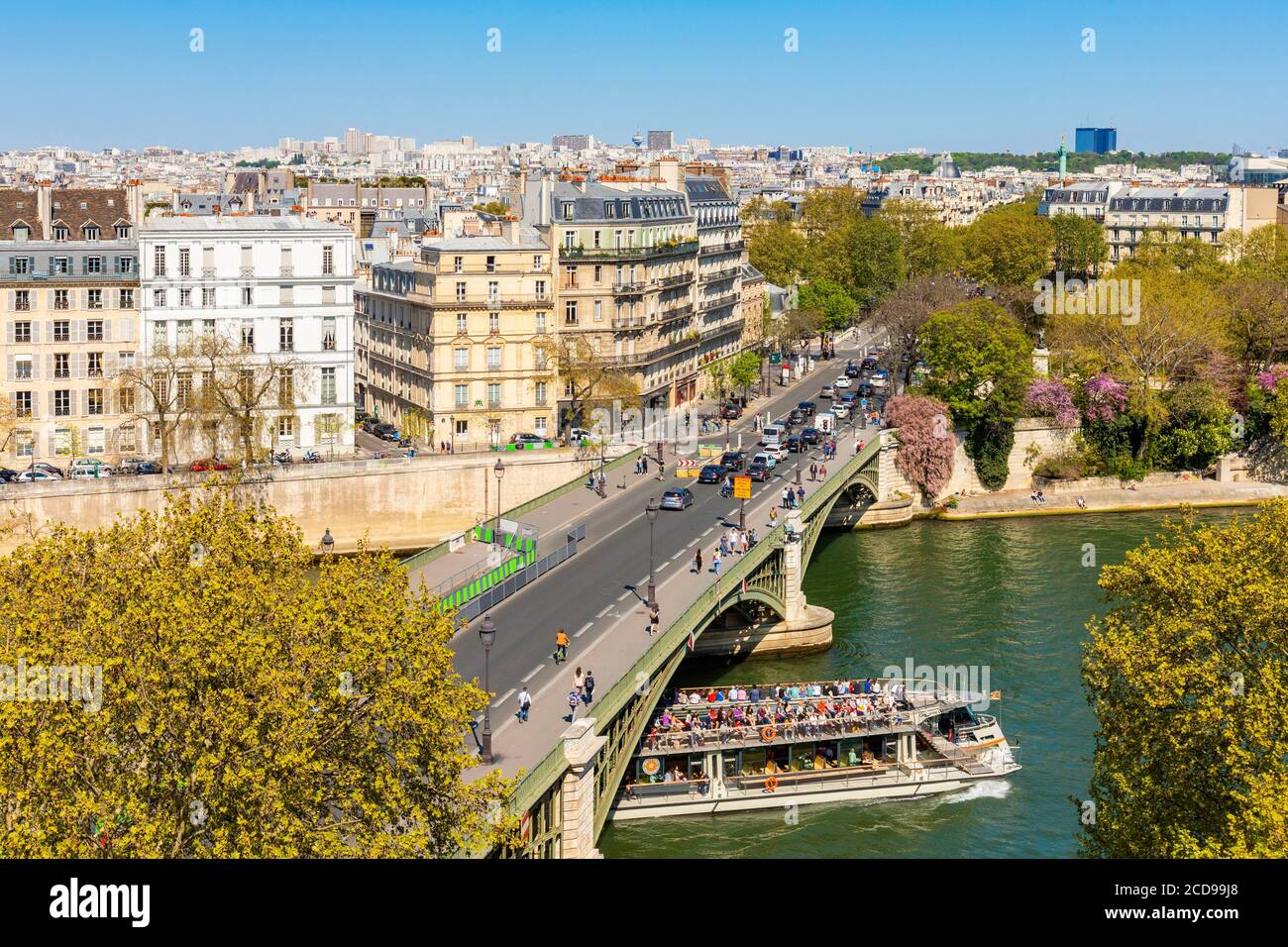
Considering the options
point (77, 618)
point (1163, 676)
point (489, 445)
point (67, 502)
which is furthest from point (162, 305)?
point (1163, 676)

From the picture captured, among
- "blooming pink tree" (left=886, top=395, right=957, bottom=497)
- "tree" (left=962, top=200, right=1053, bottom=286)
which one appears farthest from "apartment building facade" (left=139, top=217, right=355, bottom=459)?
"tree" (left=962, top=200, right=1053, bottom=286)

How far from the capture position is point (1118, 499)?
64875mm

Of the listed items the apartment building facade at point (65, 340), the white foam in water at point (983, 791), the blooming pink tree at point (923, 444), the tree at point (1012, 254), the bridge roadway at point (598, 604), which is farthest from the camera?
the tree at point (1012, 254)

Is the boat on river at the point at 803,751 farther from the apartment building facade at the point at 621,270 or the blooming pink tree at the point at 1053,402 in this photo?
the blooming pink tree at the point at 1053,402

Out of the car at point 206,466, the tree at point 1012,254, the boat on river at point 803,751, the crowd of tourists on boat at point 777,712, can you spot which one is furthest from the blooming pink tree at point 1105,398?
the car at point 206,466

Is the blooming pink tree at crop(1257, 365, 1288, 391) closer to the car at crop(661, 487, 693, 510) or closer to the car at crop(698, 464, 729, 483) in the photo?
the car at crop(698, 464, 729, 483)

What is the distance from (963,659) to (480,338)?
79.2 ft

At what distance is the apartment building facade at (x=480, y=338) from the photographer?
5819cm

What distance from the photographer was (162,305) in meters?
53.5

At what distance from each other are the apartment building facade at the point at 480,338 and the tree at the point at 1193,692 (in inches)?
1419

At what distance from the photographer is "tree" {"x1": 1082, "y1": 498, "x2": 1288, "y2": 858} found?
→ 21.4 m

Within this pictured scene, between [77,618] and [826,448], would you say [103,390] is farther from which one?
[77,618]

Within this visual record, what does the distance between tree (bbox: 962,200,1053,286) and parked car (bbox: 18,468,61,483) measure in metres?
59.5
